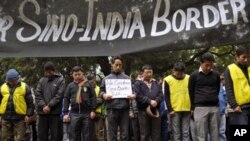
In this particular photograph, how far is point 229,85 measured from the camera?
6.00 m

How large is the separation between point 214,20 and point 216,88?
134 inches

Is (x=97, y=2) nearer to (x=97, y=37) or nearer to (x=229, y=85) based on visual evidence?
(x=97, y=37)

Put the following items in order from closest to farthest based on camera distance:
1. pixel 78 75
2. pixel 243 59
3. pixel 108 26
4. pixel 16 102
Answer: pixel 108 26
pixel 243 59
pixel 78 75
pixel 16 102

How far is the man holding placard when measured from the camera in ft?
24.3

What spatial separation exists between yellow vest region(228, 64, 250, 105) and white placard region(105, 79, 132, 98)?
6.66 feet

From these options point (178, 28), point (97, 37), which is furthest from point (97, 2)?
point (178, 28)

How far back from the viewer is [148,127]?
26.2 ft

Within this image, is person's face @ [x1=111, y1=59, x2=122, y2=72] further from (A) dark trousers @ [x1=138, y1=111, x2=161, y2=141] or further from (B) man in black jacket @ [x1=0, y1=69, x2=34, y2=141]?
(B) man in black jacket @ [x1=0, y1=69, x2=34, y2=141]

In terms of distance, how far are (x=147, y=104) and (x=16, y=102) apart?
2.48 metres

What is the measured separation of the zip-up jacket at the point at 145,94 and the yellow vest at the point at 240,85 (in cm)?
218

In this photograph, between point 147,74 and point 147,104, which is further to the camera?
point 147,74

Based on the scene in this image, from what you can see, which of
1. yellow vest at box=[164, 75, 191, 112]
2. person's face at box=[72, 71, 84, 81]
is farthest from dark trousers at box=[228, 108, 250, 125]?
person's face at box=[72, 71, 84, 81]

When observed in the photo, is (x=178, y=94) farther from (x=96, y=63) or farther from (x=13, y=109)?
(x=96, y=63)

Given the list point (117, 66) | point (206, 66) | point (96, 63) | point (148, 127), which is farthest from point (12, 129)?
point (96, 63)
